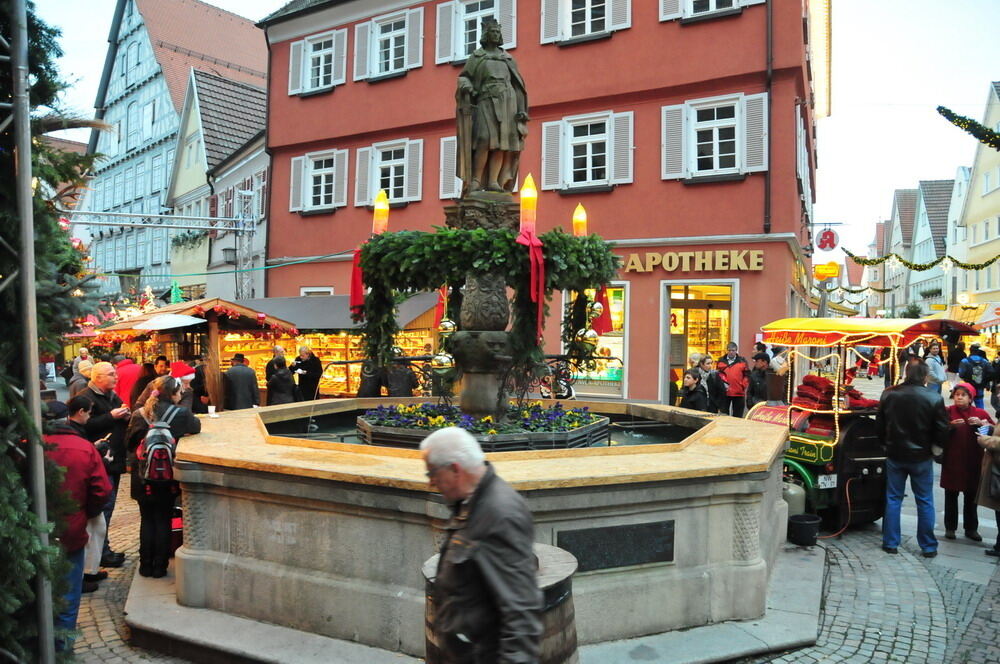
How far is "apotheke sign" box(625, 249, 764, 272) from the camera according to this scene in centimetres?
1648

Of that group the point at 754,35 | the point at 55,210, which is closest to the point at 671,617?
the point at 55,210

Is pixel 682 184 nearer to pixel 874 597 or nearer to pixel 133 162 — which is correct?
pixel 874 597

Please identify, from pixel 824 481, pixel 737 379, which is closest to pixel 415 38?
pixel 737 379

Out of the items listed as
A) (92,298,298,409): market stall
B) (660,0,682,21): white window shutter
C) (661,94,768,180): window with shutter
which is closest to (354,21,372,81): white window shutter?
(92,298,298,409): market stall

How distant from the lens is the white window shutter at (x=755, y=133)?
53.8 ft

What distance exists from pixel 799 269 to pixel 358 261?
1593cm

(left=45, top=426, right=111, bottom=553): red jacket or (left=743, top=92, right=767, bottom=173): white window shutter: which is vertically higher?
(left=743, top=92, right=767, bottom=173): white window shutter

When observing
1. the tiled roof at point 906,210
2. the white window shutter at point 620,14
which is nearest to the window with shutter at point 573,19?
the white window shutter at point 620,14

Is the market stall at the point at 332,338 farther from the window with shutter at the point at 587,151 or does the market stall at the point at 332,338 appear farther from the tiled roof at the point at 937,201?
the tiled roof at the point at 937,201

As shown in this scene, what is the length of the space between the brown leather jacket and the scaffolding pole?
2264 millimetres

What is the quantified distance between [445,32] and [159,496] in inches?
657

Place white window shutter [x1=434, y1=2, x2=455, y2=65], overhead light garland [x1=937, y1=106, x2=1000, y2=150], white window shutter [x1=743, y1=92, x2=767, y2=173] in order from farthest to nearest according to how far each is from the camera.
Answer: white window shutter [x1=434, y1=2, x2=455, y2=65], white window shutter [x1=743, y1=92, x2=767, y2=173], overhead light garland [x1=937, y1=106, x2=1000, y2=150]

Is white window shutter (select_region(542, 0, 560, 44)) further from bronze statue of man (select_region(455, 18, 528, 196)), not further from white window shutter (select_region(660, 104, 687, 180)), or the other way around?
bronze statue of man (select_region(455, 18, 528, 196))

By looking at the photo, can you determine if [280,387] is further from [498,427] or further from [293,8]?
[293,8]
